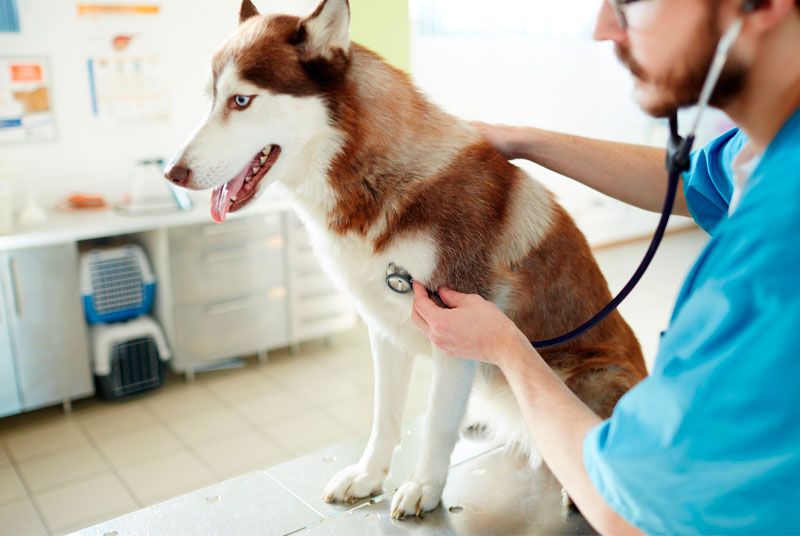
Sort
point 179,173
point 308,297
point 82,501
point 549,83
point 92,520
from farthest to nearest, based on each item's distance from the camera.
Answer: point 549,83
point 308,297
point 82,501
point 92,520
point 179,173

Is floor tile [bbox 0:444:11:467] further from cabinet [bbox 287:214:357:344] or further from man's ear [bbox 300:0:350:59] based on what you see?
man's ear [bbox 300:0:350:59]

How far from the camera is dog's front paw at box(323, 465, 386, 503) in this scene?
4.15ft

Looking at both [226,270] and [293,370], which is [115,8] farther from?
[293,370]

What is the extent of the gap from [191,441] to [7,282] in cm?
99

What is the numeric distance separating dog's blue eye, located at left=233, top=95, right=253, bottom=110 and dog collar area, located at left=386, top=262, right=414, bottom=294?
1.15 feet

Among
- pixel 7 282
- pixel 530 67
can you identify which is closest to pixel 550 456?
pixel 7 282

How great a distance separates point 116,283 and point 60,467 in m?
0.85

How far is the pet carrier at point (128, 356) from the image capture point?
3.04 m

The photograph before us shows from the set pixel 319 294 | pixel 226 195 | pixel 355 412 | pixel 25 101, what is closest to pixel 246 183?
pixel 226 195

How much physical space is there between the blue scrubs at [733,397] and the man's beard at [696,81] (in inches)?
2.7

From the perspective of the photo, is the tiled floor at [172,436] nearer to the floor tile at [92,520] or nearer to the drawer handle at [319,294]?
the floor tile at [92,520]

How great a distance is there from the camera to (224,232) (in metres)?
3.24

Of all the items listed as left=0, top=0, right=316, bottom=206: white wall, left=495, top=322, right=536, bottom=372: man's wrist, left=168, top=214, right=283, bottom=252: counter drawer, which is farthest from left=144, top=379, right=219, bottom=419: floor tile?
left=495, top=322, right=536, bottom=372: man's wrist

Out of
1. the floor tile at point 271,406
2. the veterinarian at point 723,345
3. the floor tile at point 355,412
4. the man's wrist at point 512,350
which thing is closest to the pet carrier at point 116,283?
the floor tile at point 271,406
